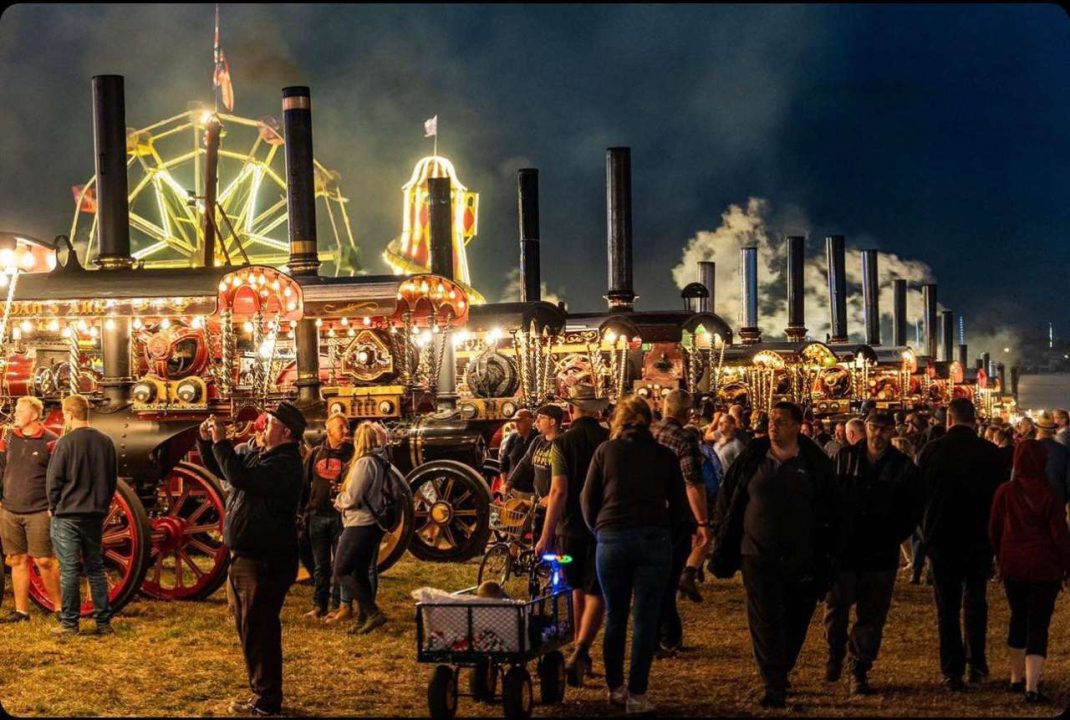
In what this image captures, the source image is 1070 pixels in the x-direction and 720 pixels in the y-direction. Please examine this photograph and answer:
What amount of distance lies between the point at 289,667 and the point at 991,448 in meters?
4.12

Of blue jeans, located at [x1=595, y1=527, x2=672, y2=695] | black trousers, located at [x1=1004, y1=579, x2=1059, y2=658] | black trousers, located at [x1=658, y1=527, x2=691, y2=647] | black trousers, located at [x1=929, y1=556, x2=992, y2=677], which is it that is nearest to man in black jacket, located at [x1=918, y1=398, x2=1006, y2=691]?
black trousers, located at [x1=929, y1=556, x2=992, y2=677]

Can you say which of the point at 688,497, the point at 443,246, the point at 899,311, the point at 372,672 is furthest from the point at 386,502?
the point at 899,311

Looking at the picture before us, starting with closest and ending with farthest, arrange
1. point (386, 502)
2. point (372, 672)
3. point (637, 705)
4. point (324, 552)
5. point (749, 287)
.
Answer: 1. point (637, 705)
2. point (372, 672)
3. point (386, 502)
4. point (324, 552)
5. point (749, 287)

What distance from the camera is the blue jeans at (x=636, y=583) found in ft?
24.1

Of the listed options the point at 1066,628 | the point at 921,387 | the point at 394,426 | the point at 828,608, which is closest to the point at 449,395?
the point at 394,426

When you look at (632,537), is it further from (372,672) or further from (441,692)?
(372,672)

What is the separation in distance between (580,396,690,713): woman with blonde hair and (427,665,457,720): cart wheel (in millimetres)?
746

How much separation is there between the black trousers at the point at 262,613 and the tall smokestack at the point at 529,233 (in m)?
21.2

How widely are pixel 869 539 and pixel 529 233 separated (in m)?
21.0

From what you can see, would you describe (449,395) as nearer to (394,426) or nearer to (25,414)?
(394,426)

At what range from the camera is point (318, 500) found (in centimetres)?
1140

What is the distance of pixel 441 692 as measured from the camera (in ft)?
23.9

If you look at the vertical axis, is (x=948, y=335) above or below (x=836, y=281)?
below

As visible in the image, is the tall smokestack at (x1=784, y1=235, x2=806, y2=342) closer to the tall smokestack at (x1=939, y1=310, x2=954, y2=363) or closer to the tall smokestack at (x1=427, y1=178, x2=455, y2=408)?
the tall smokestack at (x1=427, y1=178, x2=455, y2=408)
